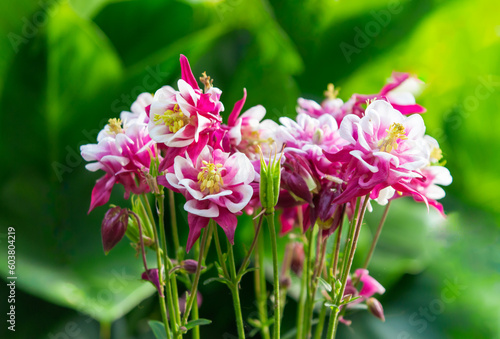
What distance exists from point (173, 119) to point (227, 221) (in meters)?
0.08

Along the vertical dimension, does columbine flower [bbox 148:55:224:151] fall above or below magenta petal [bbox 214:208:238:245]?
above

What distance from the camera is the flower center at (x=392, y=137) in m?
0.34

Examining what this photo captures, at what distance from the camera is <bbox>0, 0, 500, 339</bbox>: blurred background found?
2.32 ft

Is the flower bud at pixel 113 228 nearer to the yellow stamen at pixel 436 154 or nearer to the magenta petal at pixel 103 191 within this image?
the magenta petal at pixel 103 191

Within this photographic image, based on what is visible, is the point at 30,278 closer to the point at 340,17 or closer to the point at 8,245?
the point at 8,245

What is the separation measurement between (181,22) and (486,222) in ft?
2.28

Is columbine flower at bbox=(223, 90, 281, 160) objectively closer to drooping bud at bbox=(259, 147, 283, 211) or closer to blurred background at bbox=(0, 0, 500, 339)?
drooping bud at bbox=(259, 147, 283, 211)

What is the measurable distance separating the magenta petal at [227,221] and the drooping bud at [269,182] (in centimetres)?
3

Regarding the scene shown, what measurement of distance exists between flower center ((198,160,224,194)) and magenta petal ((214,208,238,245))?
0.8 inches

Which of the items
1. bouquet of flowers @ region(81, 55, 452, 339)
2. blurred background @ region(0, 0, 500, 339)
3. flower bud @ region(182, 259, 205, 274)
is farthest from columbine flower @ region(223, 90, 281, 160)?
blurred background @ region(0, 0, 500, 339)

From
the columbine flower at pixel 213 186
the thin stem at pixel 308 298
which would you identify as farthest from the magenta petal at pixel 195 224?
the thin stem at pixel 308 298

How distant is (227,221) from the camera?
34 cm

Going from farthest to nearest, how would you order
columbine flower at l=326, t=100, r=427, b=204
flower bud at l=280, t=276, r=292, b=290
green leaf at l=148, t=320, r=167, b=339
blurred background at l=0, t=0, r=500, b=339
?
blurred background at l=0, t=0, r=500, b=339 < flower bud at l=280, t=276, r=292, b=290 < green leaf at l=148, t=320, r=167, b=339 < columbine flower at l=326, t=100, r=427, b=204

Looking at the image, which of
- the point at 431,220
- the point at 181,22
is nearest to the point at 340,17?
the point at 181,22
